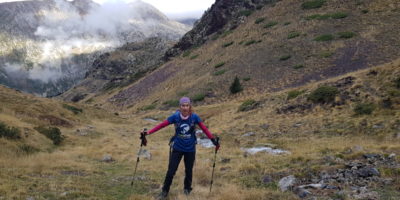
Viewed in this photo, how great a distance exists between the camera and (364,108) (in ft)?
56.7

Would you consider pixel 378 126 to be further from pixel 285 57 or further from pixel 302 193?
pixel 285 57

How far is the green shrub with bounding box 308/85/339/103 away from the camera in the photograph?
818 inches

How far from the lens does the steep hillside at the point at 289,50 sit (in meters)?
36.7

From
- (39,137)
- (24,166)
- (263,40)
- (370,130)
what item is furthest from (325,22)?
(24,166)

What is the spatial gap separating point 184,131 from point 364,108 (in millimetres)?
13360

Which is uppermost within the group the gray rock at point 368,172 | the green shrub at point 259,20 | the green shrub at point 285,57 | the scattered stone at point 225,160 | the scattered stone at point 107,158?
the green shrub at point 259,20

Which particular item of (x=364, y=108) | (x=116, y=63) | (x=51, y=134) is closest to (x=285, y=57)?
(x=364, y=108)

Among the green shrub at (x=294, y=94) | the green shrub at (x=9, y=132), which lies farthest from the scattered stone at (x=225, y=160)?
the green shrub at (x=294, y=94)

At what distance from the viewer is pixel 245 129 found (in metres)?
22.3

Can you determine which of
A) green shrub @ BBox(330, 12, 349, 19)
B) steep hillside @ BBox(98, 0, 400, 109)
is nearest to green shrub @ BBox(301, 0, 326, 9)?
steep hillside @ BBox(98, 0, 400, 109)

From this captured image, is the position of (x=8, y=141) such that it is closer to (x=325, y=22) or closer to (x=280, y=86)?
(x=280, y=86)

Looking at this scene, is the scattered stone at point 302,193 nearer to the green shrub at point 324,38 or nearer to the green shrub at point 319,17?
the green shrub at point 324,38

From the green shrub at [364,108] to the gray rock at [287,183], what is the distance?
33.9 feet

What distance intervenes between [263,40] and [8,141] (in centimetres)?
4185
